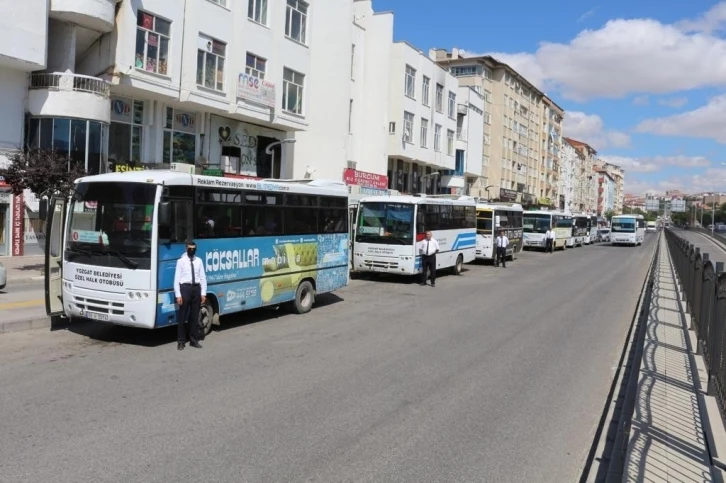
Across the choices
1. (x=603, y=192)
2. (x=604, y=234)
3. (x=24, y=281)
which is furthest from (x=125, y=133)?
(x=603, y=192)

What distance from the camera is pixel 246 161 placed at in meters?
30.5

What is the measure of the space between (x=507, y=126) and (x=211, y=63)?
184 ft

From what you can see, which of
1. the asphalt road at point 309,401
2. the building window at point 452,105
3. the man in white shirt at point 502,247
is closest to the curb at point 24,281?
the asphalt road at point 309,401

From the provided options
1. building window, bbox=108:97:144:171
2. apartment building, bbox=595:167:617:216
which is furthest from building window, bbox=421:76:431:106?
apartment building, bbox=595:167:617:216

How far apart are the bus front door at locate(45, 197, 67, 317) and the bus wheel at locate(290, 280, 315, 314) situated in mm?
4665

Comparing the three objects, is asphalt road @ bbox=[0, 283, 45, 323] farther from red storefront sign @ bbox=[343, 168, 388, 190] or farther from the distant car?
the distant car

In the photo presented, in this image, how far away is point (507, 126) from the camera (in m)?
76.1

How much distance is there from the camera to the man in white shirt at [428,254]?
19734 millimetres

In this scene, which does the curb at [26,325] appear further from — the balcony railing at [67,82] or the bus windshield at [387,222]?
the balcony railing at [67,82]

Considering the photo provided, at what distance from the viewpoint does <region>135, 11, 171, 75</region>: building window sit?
75.6ft

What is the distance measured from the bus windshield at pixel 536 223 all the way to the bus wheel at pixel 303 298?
1299 inches

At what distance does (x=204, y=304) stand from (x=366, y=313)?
14.3ft

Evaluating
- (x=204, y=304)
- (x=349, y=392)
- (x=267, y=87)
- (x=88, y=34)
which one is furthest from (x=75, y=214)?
(x=267, y=87)

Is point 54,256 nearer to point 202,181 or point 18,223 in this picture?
point 202,181
